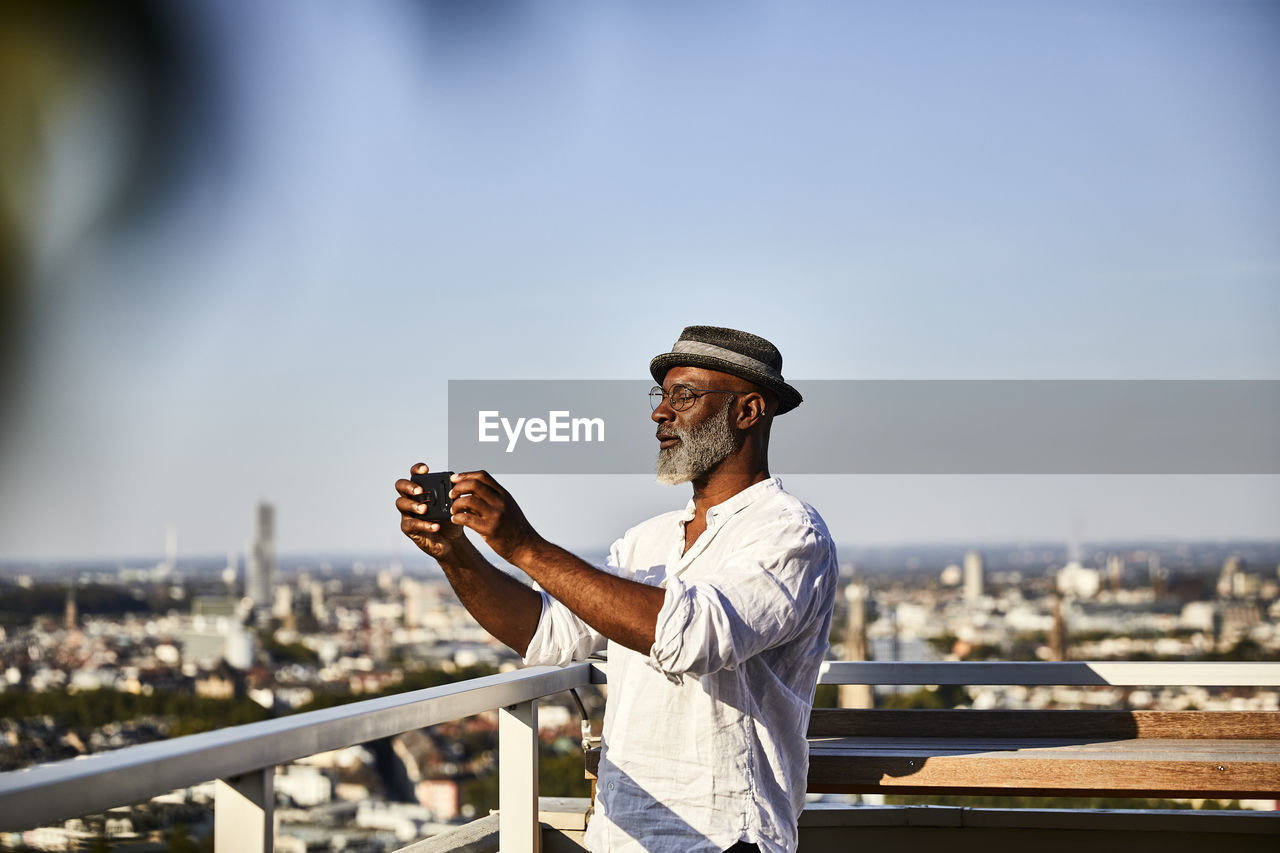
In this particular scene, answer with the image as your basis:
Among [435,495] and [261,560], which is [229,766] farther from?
[261,560]

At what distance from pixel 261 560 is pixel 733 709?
2119cm

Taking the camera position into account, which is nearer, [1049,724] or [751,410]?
[751,410]

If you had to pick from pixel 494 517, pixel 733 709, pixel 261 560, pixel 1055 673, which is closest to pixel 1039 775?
pixel 1055 673

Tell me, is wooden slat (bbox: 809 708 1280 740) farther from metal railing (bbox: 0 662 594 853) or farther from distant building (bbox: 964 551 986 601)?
distant building (bbox: 964 551 986 601)

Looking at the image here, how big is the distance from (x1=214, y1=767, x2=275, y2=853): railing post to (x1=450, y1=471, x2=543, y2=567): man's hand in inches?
15.2

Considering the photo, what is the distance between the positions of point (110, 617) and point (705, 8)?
442 inches

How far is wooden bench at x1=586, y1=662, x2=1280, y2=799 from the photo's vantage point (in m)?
2.23

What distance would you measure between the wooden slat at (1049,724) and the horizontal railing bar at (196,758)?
1.23 meters

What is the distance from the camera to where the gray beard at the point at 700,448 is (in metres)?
1.83

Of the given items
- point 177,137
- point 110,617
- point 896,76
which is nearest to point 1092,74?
point 896,76

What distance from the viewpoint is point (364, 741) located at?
1.46m

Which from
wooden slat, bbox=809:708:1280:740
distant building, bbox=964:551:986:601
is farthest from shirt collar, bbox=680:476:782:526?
distant building, bbox=964:551:986:601

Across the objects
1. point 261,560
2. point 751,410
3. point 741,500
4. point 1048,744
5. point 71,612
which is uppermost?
point 751,410

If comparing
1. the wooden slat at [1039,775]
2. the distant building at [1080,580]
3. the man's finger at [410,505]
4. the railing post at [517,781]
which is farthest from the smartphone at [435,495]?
the distant building at [1080,580]
